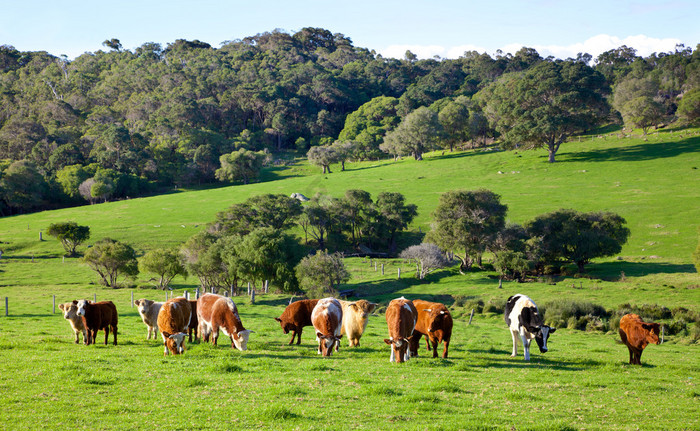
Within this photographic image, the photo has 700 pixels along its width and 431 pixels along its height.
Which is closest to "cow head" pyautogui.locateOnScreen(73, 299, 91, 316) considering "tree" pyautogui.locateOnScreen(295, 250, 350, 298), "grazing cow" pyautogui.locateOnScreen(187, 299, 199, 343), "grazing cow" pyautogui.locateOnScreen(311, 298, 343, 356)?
"grazing cow" pyautogui.locateOnScreen(187, 299, 199, 343)

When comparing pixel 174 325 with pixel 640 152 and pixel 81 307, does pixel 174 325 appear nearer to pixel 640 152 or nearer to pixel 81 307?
pixel 81 307

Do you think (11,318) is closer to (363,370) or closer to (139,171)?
(363,370)

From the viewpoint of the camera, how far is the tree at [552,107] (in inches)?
3725

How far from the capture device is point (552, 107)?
3839 inches

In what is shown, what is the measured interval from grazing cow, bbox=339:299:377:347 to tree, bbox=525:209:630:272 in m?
38.0

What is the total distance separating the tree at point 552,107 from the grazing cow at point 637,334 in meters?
82.7

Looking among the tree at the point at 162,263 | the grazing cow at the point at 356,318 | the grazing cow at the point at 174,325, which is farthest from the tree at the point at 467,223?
the grazing cow at the point at 174,325

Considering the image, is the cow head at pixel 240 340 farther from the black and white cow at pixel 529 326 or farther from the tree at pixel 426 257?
the tree at pixel 426 257

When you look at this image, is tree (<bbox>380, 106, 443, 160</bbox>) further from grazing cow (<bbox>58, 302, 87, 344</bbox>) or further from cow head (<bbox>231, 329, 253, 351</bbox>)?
grazing cow (<bbox>58, 302, 87, 344</bbox>)

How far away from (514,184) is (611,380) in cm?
7871

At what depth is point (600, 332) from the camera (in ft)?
97.0

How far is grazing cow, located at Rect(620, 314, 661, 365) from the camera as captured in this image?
16188 millimetres

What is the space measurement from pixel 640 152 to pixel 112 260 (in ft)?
314

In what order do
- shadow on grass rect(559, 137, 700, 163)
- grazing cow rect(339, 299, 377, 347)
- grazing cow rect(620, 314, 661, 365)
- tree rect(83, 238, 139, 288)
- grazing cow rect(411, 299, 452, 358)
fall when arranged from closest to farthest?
grazing cow rect(620, 314, 661, 365) → grazing cow rect(411, 299, 452, 358) → grazing cow rect(339, 299, 377, 347) → tree rect(83, 238, 139, 288) → shadow on grass rect(559, 137, 700, 163)
